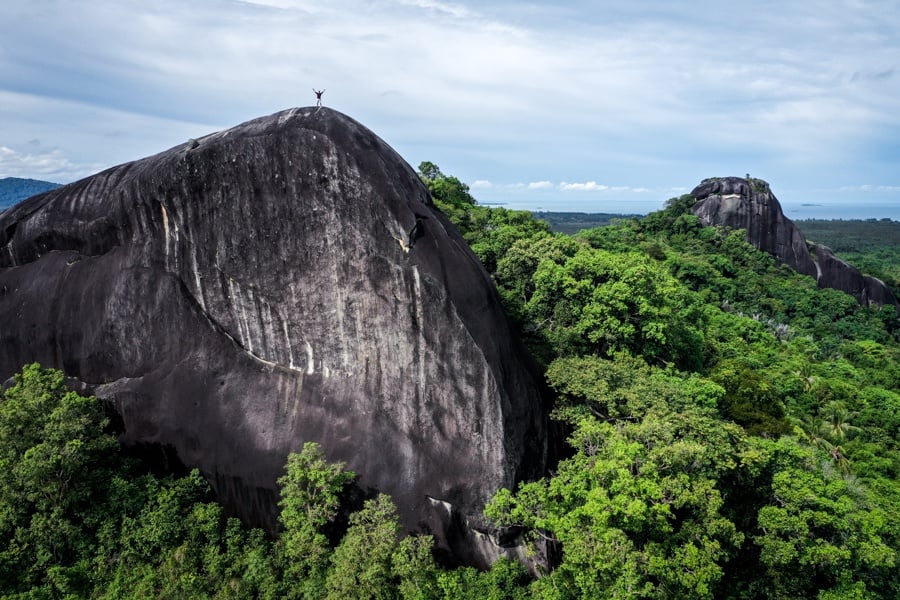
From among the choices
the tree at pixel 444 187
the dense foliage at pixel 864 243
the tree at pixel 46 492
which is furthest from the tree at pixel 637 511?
the dense foliage at pixel 864 243

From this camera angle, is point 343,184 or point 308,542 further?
point 343,184

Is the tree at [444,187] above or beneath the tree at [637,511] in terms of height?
above

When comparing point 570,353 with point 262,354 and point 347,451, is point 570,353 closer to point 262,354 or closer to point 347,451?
point 347,451

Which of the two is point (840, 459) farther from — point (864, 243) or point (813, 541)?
point (864, 243)

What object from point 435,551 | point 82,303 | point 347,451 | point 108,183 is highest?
point 108,183

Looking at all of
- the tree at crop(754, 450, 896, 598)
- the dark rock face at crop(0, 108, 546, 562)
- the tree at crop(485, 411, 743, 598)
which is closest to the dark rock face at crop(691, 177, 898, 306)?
the tree at crop(754, 450, 896, 598)

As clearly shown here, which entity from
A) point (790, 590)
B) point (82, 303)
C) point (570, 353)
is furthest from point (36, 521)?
point (790, 590)

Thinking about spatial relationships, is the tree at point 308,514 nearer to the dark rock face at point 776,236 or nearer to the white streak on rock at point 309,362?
the white streak on rock at point 309,362
